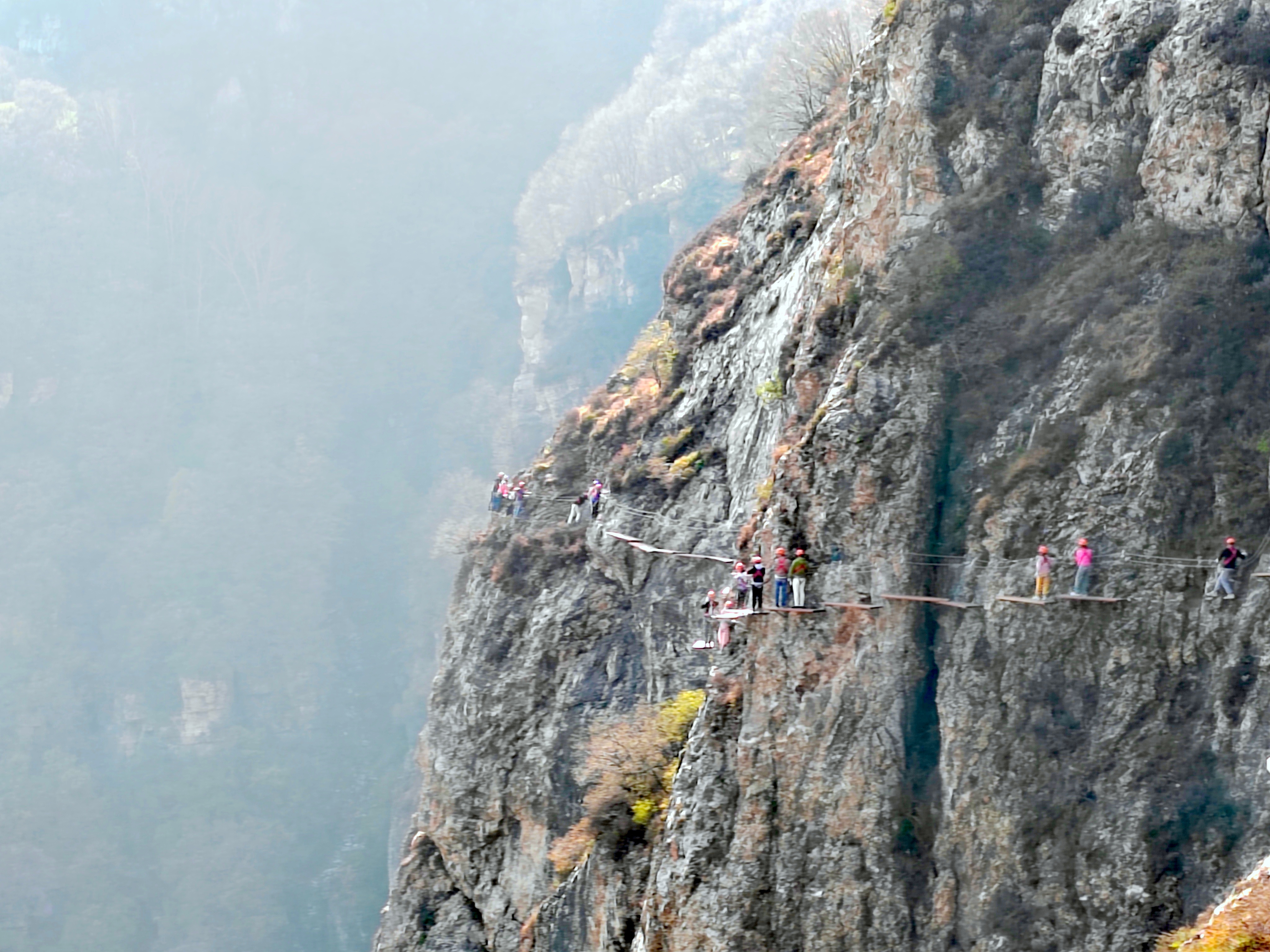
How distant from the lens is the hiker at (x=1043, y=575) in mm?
19766

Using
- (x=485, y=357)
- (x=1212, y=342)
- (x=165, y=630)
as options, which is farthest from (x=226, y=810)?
(x=1212, y=342)

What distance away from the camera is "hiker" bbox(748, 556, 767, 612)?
23844 millimetres

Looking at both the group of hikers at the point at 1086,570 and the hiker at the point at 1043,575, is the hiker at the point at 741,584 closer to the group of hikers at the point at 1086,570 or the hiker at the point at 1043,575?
the group of hikers at the point at 1086,570

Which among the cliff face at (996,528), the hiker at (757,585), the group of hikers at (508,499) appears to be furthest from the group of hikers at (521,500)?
the hiker at (757,585)

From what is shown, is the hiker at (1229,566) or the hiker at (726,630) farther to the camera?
the hiker at (726,630)

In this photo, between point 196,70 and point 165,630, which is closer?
point 165,630

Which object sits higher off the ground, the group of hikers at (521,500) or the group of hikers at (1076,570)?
the group of hikers at (521,500)

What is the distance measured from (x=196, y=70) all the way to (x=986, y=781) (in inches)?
7017

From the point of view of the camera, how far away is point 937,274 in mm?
24266

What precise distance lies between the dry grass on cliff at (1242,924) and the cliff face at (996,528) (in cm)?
185

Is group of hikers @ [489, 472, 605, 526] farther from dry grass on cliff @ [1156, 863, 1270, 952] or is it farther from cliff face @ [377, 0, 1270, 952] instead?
dry grass on cliff @ [1156, 863, 1270, 952]

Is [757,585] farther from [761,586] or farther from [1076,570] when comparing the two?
[1076,570]

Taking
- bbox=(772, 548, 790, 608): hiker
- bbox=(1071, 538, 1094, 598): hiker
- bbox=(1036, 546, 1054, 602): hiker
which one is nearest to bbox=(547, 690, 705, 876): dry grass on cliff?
bbox=(772, 548, 790, 608): hiker

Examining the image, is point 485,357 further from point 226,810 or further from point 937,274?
point 937,274
